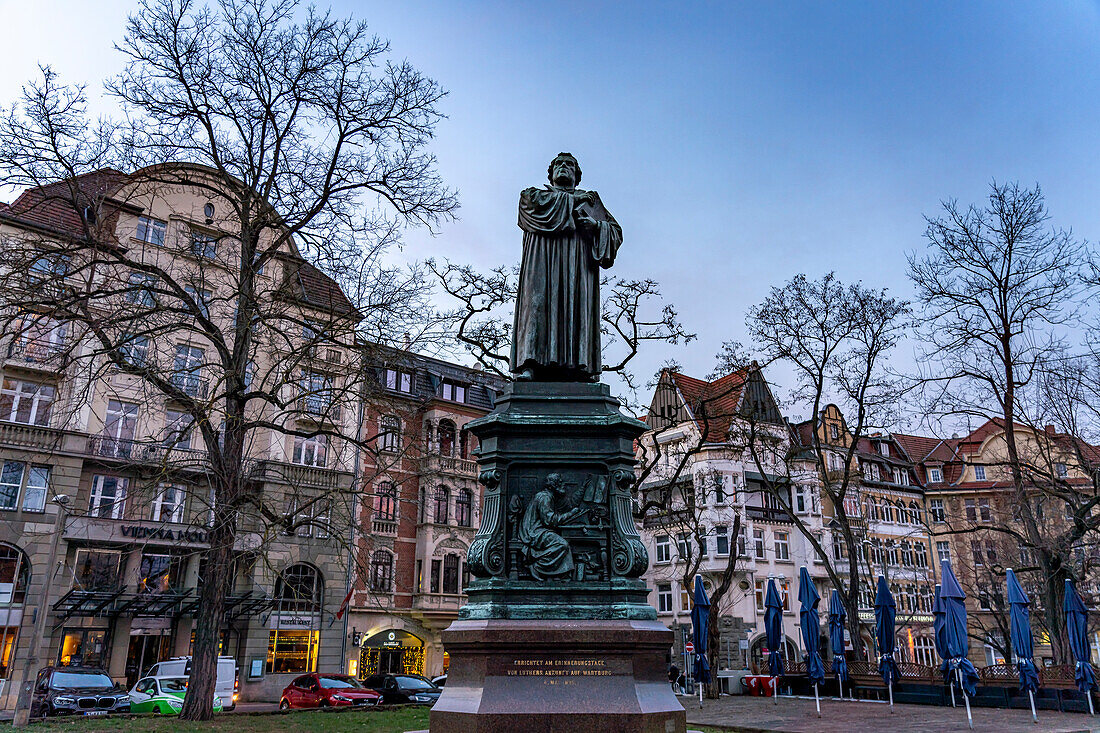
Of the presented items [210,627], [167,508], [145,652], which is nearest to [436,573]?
[167,508]

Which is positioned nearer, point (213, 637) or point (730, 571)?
point (213, 637)

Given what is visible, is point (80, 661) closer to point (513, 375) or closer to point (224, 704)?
point (224, 704)

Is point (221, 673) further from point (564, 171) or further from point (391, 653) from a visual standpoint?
point (564, 171)

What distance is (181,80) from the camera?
658 inches

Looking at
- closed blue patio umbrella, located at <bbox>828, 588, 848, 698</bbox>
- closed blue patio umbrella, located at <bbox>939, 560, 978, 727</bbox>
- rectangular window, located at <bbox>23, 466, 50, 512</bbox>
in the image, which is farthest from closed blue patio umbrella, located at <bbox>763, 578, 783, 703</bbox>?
rectangular window, located at <bbox>23, 466, 50, 512</bbox>

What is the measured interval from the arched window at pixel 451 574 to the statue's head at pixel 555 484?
32.4 metres

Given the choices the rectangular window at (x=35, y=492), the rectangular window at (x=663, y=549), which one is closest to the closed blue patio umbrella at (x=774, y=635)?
the rectangular window at (x=663, y=549)

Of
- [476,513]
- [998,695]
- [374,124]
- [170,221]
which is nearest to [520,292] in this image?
[374,124]

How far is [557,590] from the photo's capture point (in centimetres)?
803

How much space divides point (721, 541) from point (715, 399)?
2223 cm

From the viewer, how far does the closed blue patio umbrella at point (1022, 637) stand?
58.6ft

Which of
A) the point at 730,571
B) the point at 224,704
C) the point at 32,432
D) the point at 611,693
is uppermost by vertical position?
the point at 32,432

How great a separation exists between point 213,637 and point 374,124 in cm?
1144

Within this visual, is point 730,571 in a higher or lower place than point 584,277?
lower
